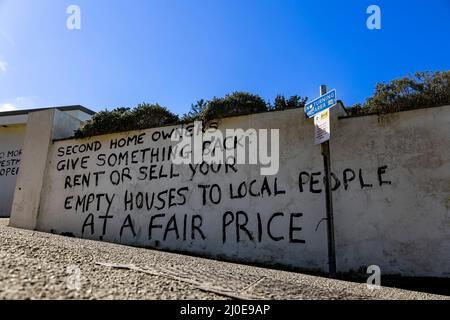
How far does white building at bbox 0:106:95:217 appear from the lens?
45.6ft

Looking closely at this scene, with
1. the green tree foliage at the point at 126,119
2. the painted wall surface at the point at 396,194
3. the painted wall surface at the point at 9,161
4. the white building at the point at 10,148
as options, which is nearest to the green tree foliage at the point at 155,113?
the green tree foliage at the point at 126,119

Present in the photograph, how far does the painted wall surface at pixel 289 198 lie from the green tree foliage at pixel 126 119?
24.5 inches

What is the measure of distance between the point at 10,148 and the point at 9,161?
2.24 ft

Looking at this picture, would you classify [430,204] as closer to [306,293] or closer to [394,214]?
[394,214]

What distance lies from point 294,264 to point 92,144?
5.91 metres

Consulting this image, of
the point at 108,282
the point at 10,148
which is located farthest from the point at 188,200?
the point at 10,148

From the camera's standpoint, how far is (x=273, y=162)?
22.9 feet

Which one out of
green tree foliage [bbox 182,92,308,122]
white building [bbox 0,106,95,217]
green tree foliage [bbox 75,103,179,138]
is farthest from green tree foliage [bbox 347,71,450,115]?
white building [bbox 0,106,95,217]

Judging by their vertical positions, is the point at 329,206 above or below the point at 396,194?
below

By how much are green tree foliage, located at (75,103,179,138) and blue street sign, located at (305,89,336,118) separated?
412 cm

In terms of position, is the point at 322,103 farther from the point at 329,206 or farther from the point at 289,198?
the point at 289,198

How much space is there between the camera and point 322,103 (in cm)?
566

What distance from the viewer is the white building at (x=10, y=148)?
45.6 ft

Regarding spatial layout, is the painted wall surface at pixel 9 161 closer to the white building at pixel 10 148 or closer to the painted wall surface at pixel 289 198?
the white building at pixel 10 148
